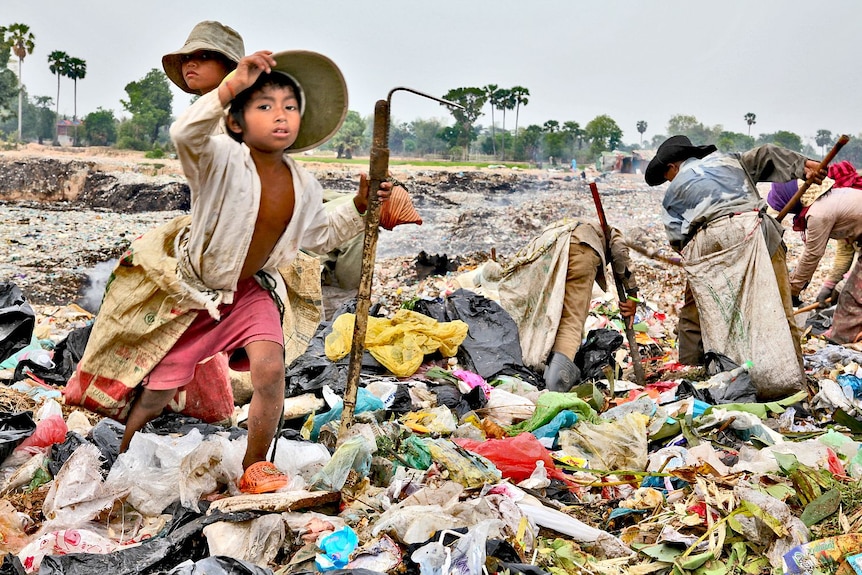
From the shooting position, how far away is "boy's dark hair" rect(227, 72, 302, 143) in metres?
2.63

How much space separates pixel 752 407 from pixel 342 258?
3.58 meters

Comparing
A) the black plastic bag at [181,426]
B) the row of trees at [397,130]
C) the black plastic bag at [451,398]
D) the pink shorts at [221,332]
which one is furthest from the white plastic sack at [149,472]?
the row of trees at [397,130]

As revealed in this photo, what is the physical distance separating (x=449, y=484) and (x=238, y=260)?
3.57ft

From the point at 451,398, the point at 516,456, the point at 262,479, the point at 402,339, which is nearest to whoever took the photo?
the point at 262,479

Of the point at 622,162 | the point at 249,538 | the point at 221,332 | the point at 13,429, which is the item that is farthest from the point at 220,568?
the point at 622,162

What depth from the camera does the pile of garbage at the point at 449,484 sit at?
227 centimetres

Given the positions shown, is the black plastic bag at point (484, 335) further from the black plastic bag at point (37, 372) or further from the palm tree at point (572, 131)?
the palm tree at point (572, 131)

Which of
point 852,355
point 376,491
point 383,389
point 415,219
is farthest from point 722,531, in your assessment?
point 852,355

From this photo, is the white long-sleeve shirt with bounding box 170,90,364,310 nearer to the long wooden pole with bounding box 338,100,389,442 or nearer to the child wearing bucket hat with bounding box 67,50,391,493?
the child wearing bucket hat with bounding box 67,50,391,493

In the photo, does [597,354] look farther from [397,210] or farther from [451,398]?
[397,210]

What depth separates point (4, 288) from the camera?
4938 mm

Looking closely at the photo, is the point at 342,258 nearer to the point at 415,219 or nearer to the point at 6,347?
the point at 6,347

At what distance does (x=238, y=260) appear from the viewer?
8.73 feet

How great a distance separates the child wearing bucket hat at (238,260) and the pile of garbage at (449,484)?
244 mm
